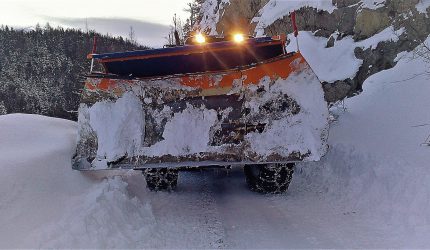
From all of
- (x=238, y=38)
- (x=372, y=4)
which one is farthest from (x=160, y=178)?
(x=372, y=4)

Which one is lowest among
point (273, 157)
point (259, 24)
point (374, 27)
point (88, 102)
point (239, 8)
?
point (273, 157)

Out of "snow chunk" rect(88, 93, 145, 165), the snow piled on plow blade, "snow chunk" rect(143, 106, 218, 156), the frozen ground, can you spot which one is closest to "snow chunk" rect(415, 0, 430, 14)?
the frozen ground

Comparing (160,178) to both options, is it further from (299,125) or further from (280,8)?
(280,8)

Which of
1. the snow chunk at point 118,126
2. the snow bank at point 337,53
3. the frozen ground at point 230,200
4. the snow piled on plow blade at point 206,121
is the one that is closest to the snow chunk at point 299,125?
the snow piled on plow blade at point 206,121

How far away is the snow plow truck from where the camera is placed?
4570mm

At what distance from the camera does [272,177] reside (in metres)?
5.37

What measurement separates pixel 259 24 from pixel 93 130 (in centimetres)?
1335

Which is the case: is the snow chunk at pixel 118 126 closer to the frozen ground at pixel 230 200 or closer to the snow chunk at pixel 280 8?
the frozen ground at pixel 230 200

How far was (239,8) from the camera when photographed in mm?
22297

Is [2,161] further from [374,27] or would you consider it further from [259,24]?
[259,24]

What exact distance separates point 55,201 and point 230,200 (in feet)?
7.35

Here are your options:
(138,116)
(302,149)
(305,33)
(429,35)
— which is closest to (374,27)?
(429,35)

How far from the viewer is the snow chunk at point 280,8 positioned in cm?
1235

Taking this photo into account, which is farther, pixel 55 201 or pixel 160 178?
pixel 160 178
